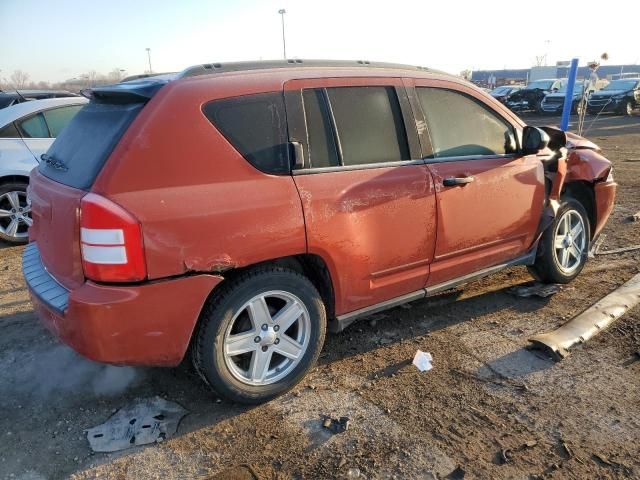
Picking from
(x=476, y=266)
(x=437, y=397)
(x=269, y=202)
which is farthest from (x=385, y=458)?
(x=476, y=266)

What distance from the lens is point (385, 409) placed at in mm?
2986

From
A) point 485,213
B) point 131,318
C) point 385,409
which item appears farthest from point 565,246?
point 131,318

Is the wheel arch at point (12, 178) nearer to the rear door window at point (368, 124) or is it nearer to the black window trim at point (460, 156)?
the rear door window at point (368, 124)

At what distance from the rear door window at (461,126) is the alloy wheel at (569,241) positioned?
1.01 meters

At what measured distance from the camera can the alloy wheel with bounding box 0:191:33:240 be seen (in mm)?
6176

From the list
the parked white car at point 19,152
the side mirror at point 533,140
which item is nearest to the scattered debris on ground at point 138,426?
the side mirror at point 533,140

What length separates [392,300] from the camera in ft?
11.6

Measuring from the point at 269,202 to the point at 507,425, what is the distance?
5.83 feet

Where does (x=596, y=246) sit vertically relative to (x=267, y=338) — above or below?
below

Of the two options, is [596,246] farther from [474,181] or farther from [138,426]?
[138,426]

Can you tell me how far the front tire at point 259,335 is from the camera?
2791 millimetres

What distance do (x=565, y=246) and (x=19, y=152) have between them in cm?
615

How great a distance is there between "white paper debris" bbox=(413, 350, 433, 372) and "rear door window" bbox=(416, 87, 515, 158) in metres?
1.36

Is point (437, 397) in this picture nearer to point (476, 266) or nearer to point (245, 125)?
point (476, 266)
